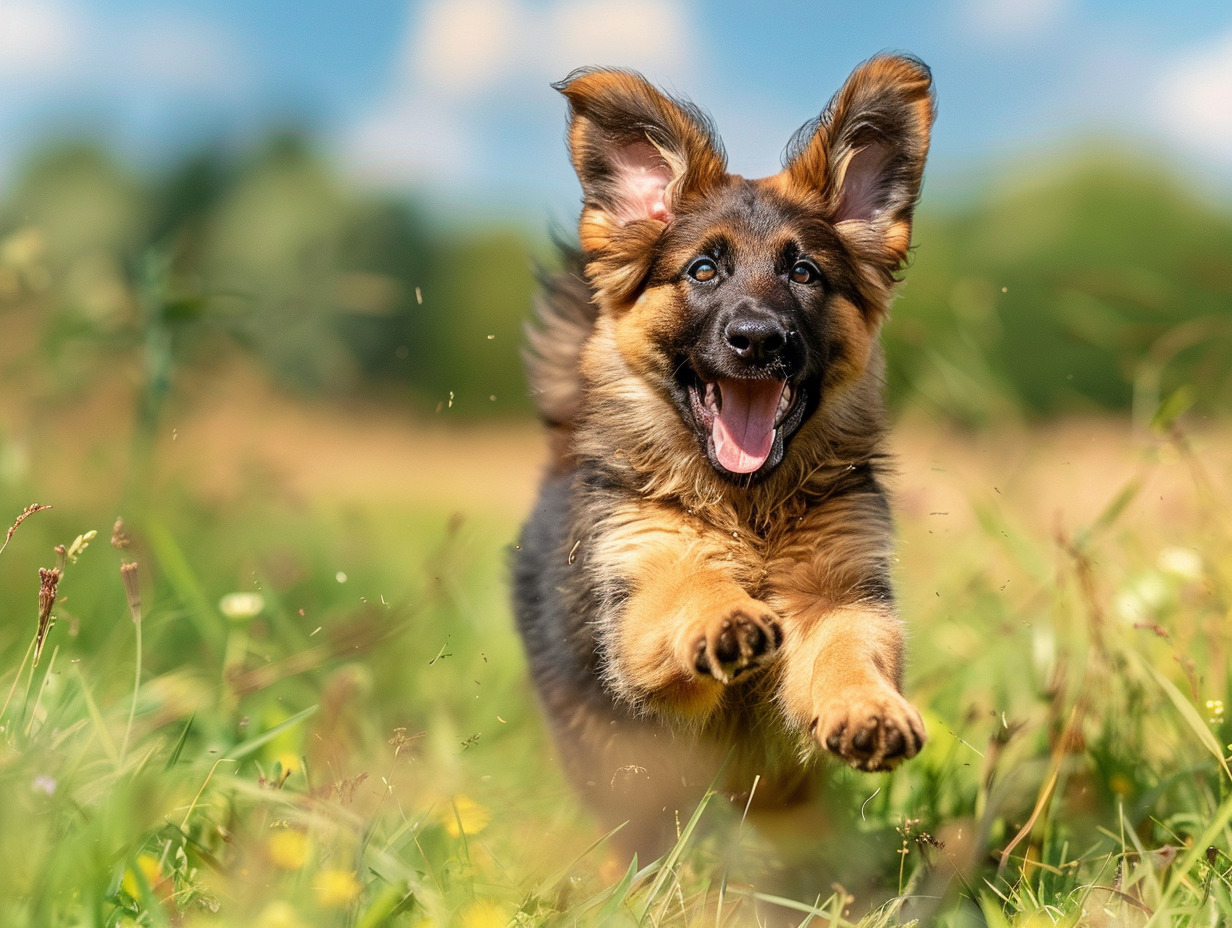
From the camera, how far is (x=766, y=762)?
10.6 feet

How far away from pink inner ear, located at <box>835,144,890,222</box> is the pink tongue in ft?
2.47

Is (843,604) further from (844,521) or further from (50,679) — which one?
(50,679)

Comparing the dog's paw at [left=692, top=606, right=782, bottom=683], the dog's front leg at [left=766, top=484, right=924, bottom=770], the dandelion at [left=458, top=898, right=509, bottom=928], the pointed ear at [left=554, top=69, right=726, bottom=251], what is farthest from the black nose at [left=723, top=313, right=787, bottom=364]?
the dandelion at [left=458, top=898, right=509, bottom=928]

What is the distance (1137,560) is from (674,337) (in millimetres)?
2377

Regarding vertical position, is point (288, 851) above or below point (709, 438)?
below

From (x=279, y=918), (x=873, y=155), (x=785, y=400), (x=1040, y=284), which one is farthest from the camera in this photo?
(x=1040, y=284)

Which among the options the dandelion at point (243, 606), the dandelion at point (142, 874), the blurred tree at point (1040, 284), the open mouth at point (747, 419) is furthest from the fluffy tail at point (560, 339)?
the dandelion at point (142, 874)

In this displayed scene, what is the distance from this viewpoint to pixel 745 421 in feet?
10.9

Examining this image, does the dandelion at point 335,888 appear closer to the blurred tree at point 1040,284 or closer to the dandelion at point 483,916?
the dandelion at point 483,916

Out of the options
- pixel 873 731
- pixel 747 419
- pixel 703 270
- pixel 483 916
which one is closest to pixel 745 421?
pixel 747 419

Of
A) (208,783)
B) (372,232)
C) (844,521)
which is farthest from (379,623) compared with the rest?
(372,232)

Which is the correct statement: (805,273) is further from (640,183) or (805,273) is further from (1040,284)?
(1040,284)

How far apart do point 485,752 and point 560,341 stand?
1.49m

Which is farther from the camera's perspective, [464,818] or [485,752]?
[485,752]
